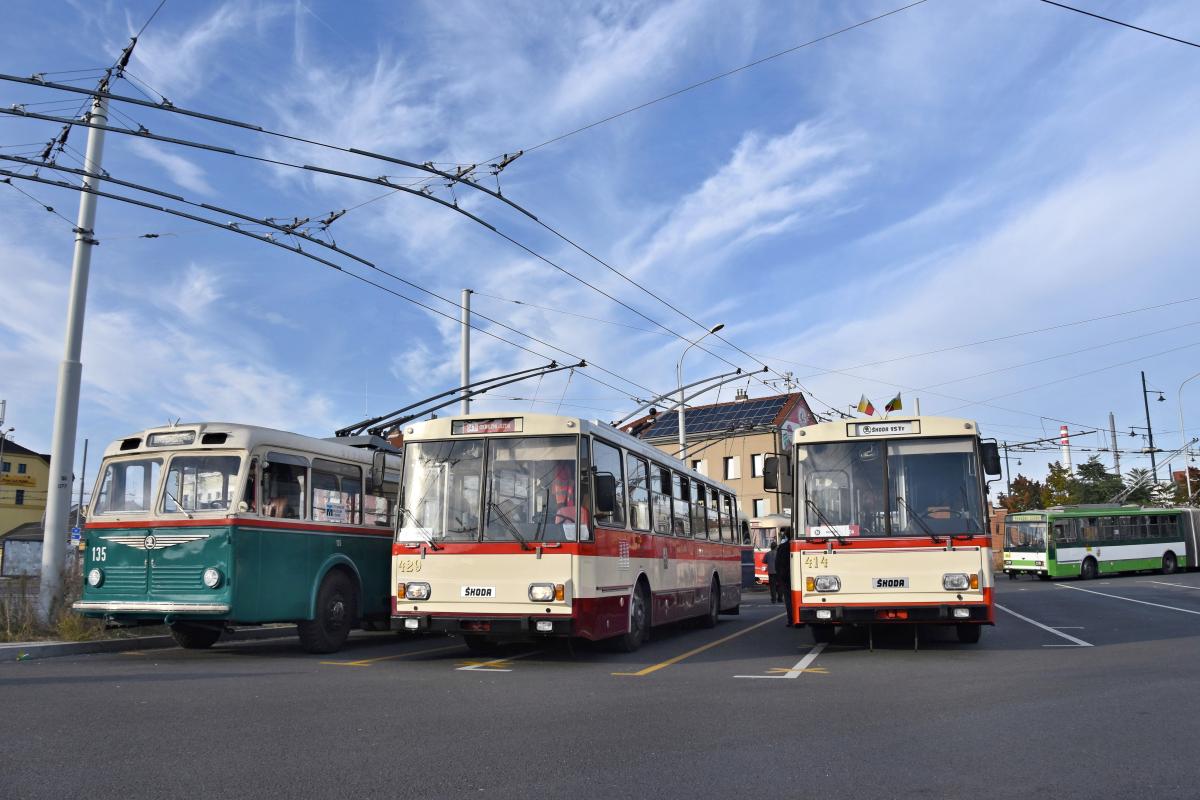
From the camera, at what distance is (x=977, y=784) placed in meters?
5.59

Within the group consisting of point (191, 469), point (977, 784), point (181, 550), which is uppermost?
point (191, 469)

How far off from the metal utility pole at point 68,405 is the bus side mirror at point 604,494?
7962 millimetres

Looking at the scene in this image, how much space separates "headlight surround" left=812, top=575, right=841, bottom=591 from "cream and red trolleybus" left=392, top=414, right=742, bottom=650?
7.81 ft

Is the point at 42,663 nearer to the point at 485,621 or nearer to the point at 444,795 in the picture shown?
the point at 485,621

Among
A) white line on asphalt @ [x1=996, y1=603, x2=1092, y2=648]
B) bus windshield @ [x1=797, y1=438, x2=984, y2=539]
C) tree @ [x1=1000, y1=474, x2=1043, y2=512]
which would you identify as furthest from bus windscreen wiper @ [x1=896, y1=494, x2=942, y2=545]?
Result: tree @ [x1=1000, y1=474, x2=1043, y2=512]

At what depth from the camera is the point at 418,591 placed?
475 inches

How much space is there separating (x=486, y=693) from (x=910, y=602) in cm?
563

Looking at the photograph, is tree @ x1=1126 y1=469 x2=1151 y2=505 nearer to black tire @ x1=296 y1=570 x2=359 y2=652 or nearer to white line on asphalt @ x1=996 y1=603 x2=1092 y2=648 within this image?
white line on asphalt @ x1=996 y1=603 x2=1092 y2=648

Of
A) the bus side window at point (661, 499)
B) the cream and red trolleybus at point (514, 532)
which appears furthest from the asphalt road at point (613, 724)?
the bus side window at point (661, 499)

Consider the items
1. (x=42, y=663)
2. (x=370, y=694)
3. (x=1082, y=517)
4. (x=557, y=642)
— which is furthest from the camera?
(x=1082, y=517)

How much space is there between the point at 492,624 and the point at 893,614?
484 centimetres

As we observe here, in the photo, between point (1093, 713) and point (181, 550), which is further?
point (181, 550)

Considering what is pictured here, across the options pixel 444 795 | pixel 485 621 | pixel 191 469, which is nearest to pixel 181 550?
pixel 191 469

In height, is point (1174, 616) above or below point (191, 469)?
below
